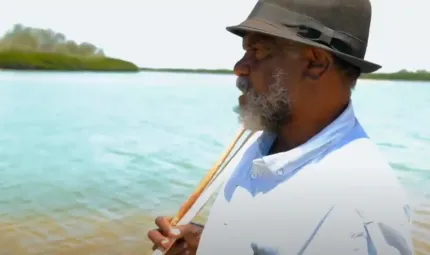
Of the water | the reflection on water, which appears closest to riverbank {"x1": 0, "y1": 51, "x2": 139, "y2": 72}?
the water

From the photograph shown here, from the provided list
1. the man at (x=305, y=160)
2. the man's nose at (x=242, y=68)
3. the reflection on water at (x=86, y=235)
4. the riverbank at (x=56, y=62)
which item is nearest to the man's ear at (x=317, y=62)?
the man at (x=305, y=160)

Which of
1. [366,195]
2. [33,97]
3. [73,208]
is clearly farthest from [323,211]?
[33,97]

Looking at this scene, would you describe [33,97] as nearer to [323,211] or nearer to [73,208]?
[73,208]

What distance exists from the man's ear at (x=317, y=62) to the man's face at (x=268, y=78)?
2 cm

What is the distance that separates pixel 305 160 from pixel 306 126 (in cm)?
9

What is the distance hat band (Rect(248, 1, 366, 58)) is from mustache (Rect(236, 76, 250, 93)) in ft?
0.40

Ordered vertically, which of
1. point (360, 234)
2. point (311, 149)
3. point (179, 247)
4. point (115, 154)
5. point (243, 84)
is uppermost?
point (243, 84)

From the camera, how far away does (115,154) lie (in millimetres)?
6461

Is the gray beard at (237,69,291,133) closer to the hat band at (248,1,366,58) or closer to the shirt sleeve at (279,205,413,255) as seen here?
the hat band at (248,1,366,58)

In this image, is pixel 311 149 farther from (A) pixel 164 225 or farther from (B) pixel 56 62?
(B) pixel 56 62

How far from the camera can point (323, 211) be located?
102cm

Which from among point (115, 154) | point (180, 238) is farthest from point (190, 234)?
point (115, 154)

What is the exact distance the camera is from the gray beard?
1.13m

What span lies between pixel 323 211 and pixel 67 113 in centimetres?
720
